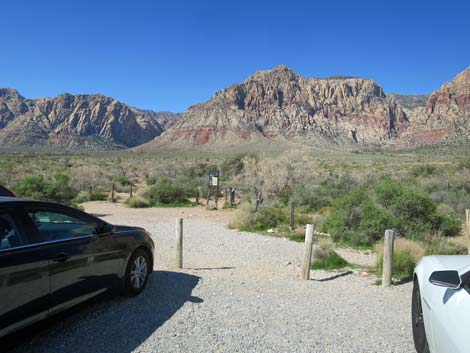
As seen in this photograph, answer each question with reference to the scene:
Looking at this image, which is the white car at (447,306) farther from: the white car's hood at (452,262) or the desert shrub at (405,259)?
the desert shrub at (405,259)

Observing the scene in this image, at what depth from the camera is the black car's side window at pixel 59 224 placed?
14.3 feet

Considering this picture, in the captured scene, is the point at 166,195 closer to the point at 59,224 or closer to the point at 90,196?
the point at 90,196

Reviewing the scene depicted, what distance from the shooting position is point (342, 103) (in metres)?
170

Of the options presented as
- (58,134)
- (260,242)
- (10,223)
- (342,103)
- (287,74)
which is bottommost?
(260,242)

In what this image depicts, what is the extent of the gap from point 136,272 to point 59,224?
4.93ft

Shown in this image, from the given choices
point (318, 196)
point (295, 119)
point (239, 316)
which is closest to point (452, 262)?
point (239, 316)

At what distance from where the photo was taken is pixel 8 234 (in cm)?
391

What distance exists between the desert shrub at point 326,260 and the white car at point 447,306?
432cm

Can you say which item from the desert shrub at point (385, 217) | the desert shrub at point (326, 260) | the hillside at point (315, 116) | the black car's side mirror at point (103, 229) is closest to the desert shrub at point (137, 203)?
the desert shrub at point (385, 217)

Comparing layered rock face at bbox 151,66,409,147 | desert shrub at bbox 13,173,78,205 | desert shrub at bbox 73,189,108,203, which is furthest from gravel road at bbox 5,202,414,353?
layered rock face at bbox 151,66,409,147

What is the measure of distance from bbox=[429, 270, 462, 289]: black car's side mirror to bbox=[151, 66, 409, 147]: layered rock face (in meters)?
119

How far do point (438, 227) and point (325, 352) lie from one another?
29.7 ft

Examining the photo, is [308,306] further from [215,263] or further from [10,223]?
[10,223]

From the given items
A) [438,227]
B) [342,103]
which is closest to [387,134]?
[342,103]
